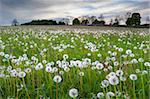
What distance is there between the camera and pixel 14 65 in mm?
5082

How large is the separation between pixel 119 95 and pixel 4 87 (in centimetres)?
162

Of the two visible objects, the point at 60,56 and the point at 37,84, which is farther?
the point at 60,56

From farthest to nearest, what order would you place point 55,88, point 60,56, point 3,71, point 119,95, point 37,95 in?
point 60,56 < point 3,71 < point 55,88 < point 37,95 < point 119,95

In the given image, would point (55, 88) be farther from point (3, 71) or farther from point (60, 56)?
point (60, 56)

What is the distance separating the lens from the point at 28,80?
14.7ft

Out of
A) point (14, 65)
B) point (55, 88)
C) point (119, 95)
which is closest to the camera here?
point (119, 95)

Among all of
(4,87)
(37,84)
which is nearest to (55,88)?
(37,84)

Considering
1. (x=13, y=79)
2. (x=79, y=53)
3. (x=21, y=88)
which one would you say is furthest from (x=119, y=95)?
(x=79, y=53)

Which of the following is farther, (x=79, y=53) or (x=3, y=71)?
(x=79, y=53)

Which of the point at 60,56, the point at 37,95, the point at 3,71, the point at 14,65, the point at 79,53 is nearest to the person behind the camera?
the point at 37,95

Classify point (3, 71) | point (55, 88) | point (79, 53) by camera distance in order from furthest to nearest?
point (79, 53) → point (3, 71) → point (55, 88)

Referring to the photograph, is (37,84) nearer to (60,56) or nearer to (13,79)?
(13,79)

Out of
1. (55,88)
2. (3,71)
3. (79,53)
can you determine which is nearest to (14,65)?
(3,71)

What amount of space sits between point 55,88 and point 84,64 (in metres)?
0.51
